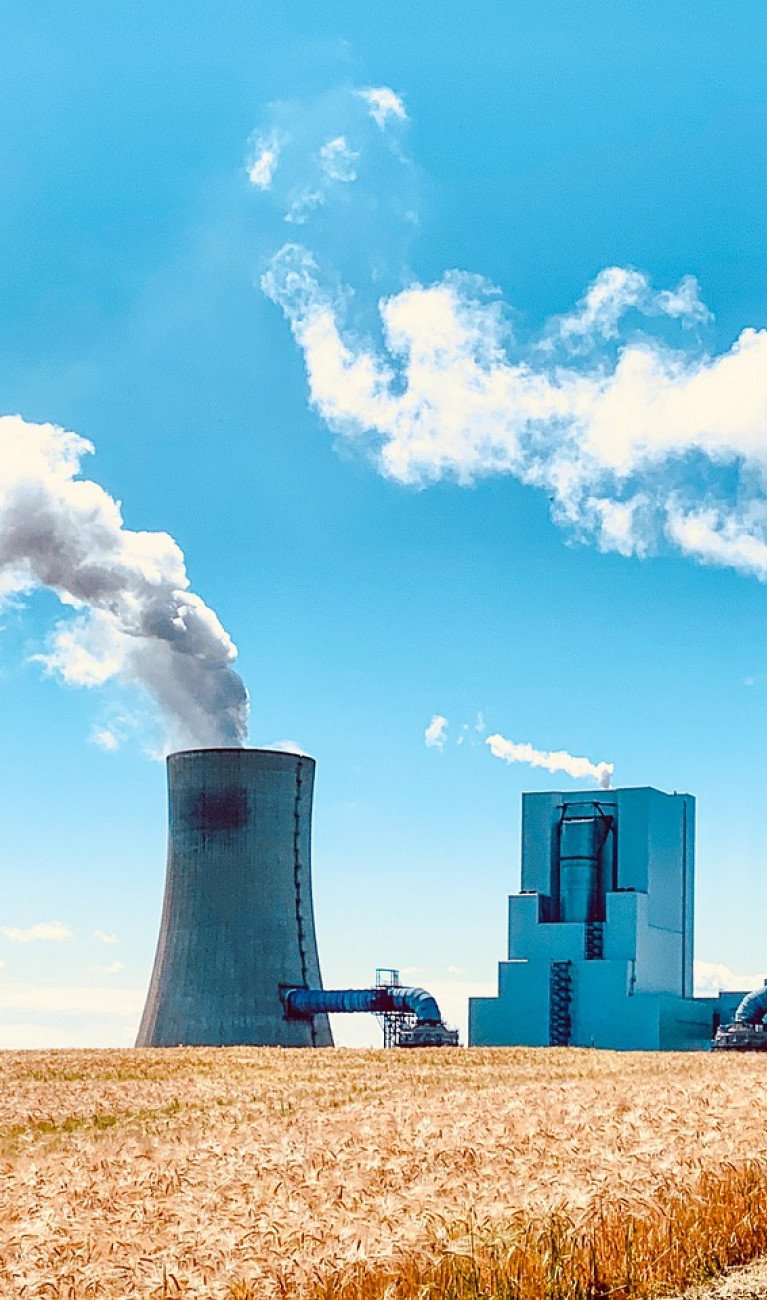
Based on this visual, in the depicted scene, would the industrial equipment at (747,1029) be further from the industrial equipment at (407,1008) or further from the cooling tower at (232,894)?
the cooling tower at (232,894)

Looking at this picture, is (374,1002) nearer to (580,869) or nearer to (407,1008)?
(407,1008)

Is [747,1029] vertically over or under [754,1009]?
under

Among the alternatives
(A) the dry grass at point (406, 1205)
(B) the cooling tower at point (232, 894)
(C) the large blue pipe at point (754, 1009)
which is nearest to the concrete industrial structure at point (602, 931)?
(C) the large blue pipe at point (754, 1009)

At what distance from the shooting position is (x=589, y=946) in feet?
172

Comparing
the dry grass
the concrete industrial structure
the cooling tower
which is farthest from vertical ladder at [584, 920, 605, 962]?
the dry grass

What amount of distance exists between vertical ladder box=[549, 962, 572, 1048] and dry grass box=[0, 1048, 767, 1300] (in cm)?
3948

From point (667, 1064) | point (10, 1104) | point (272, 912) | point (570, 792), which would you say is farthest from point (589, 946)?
point (10, 1104)

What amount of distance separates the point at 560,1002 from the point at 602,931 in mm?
2712

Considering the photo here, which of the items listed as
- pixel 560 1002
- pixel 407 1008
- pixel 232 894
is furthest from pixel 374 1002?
pixel 232 894

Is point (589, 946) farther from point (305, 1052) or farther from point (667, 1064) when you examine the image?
point (667, 1064)

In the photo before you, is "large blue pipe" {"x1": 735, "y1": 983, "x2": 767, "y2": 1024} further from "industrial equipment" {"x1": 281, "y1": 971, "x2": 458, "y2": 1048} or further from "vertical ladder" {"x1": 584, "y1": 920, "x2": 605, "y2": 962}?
"industrial equipment" {"x1": 281, "y1": 971, "x2": 458, "y2": 1048}

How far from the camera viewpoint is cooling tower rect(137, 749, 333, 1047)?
43469 millimetres

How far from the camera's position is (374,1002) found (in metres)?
50.3

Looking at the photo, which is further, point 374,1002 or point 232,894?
point 374,1002
